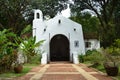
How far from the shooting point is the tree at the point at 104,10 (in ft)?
142

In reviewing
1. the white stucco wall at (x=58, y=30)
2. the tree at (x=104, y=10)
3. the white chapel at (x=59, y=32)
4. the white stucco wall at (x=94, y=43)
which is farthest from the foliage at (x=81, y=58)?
the white stucco wall at (x=94, y=43)

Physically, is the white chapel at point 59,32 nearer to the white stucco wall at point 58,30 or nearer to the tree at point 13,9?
the white stucco wall at point 58,30

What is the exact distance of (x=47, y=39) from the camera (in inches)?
1716

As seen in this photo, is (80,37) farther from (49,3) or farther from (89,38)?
(49,3)

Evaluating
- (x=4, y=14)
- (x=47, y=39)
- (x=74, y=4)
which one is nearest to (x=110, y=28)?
(x=74, y=4)

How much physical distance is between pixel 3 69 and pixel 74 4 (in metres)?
22.6

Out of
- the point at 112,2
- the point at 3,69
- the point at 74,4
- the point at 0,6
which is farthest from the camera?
the point at 74,4

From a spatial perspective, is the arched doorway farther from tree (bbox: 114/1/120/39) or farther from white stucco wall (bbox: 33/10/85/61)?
tree (bbox: 114/1/120/39)

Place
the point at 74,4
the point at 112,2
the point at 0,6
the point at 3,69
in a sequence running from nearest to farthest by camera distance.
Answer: the point at 3,69
the point at 0,6
the point at 112,2
the point at 74,4

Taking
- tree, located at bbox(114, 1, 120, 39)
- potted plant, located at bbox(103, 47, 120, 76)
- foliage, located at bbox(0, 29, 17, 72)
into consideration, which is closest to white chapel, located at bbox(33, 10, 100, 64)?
tree, located at bbox(114, 1, 120, 39)

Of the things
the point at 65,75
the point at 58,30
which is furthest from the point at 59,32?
the point at 65,75

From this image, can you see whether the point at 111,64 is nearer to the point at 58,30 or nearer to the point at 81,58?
the point at 81,58

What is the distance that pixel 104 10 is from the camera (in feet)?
142

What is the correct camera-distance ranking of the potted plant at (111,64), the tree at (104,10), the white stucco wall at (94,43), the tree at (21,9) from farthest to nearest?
the white stucco wall at (94,43)
the tree at (104,10)
the tree at (21,9)
the potted plant at (111,64)
